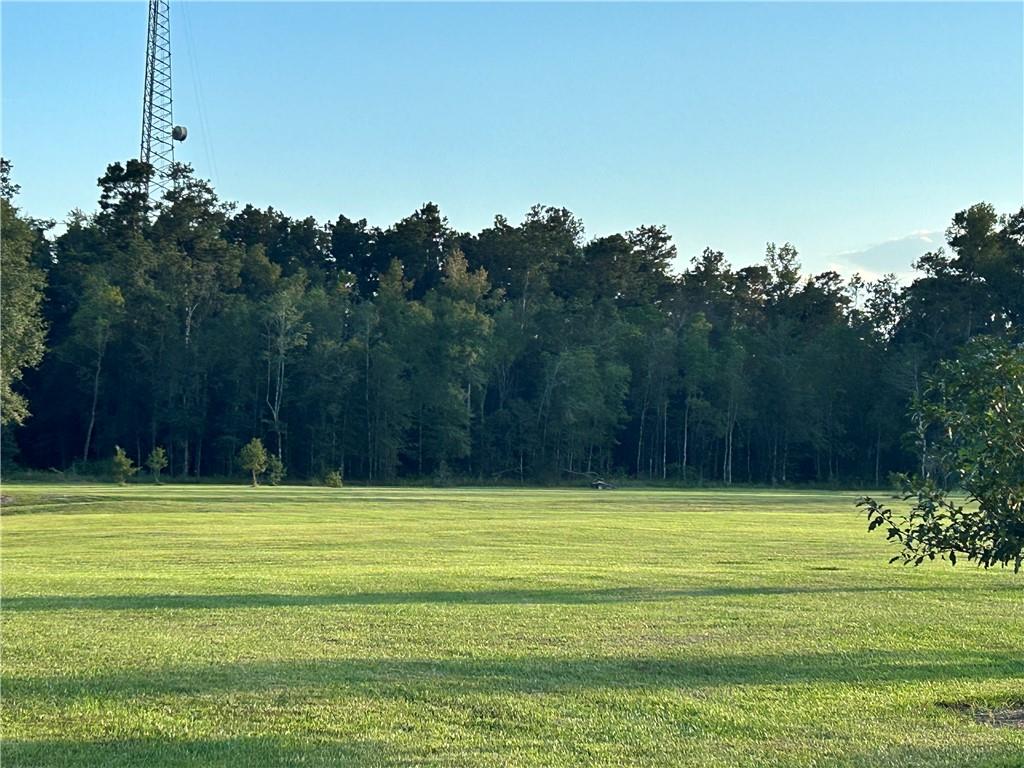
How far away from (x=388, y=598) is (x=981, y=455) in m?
8.85

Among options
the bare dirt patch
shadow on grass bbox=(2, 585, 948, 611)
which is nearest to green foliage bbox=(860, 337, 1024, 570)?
the bare dirt patch

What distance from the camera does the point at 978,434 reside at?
395 inches

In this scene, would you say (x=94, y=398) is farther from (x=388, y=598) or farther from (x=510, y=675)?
(x=510, y=675)

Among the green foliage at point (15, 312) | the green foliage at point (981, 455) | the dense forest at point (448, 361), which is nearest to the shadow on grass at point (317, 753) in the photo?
the green foliage at point (981, 455)

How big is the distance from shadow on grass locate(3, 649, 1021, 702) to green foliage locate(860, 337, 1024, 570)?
1.54 m

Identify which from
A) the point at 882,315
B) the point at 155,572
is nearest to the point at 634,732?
the point at 155,572

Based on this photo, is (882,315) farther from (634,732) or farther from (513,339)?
(634,732)

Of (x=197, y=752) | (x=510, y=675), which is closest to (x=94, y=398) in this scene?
(x=510, y=675)

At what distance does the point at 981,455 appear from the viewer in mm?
9906

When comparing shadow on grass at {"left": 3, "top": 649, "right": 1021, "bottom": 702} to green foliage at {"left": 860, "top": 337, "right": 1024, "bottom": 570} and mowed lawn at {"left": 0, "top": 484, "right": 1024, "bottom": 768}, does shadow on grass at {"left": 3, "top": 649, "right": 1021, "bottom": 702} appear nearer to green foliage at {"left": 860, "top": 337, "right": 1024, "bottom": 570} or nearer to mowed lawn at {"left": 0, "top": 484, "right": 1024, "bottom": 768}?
mowed lawn at {"left": 0, "top": 484, "right": 1024, "bottom": 768}

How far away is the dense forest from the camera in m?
87.4

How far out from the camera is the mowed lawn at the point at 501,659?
27.3 ft

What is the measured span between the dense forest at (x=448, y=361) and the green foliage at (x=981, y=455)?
7647 cm

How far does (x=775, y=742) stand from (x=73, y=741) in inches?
200
